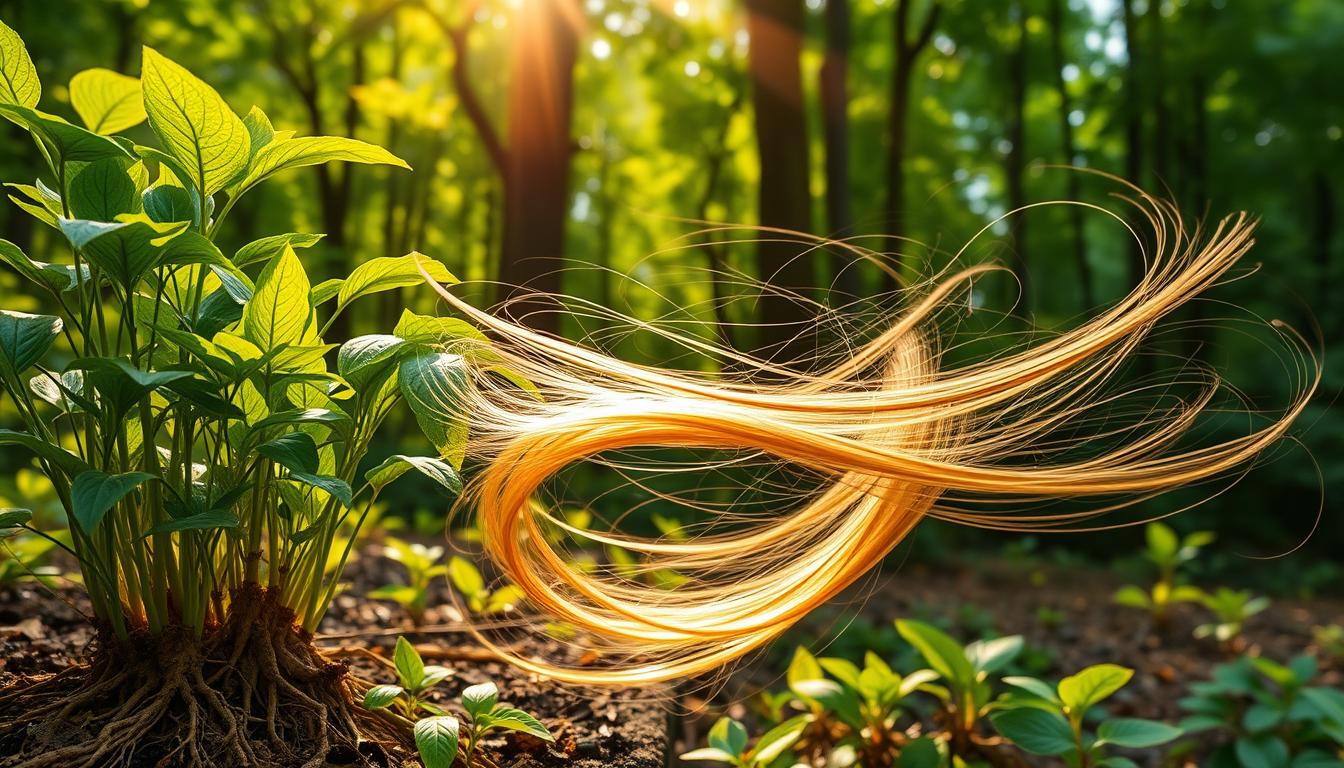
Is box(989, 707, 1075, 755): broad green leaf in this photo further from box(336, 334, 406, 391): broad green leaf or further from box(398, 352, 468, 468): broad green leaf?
box(336, 334, 406, 391): broad green leaf

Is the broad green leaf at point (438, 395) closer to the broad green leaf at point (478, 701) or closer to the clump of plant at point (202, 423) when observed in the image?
the clump of plant at point (202, 423)

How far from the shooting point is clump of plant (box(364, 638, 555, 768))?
128 centimetres

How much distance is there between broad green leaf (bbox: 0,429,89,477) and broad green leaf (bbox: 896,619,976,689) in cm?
172

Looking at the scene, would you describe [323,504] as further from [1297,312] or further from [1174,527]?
[1297,312]

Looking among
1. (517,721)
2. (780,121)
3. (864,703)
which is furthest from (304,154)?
(780,121)

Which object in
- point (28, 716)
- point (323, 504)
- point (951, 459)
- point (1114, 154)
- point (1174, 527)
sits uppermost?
point (1114, 154)

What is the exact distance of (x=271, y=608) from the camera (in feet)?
4.70

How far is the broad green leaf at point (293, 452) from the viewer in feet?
3.86

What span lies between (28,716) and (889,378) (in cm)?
151

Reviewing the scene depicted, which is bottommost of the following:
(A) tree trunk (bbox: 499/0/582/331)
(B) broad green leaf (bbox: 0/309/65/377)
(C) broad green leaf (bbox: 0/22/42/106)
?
(B) broad green leaf (bbox: 0/309/65/377)

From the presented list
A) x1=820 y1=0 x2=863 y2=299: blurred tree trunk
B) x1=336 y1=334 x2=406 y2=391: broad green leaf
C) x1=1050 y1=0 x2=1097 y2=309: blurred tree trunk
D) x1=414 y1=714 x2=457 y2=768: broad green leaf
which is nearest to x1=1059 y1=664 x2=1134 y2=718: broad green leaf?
x1=414 y1=714 x2=457 y2=768: broad green leaf

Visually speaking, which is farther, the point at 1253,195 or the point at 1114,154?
the point at 1114,154

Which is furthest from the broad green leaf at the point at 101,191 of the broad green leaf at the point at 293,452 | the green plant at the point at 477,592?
the green plant at the point at 477,592

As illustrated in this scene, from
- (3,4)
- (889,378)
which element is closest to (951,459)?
(889,378)
